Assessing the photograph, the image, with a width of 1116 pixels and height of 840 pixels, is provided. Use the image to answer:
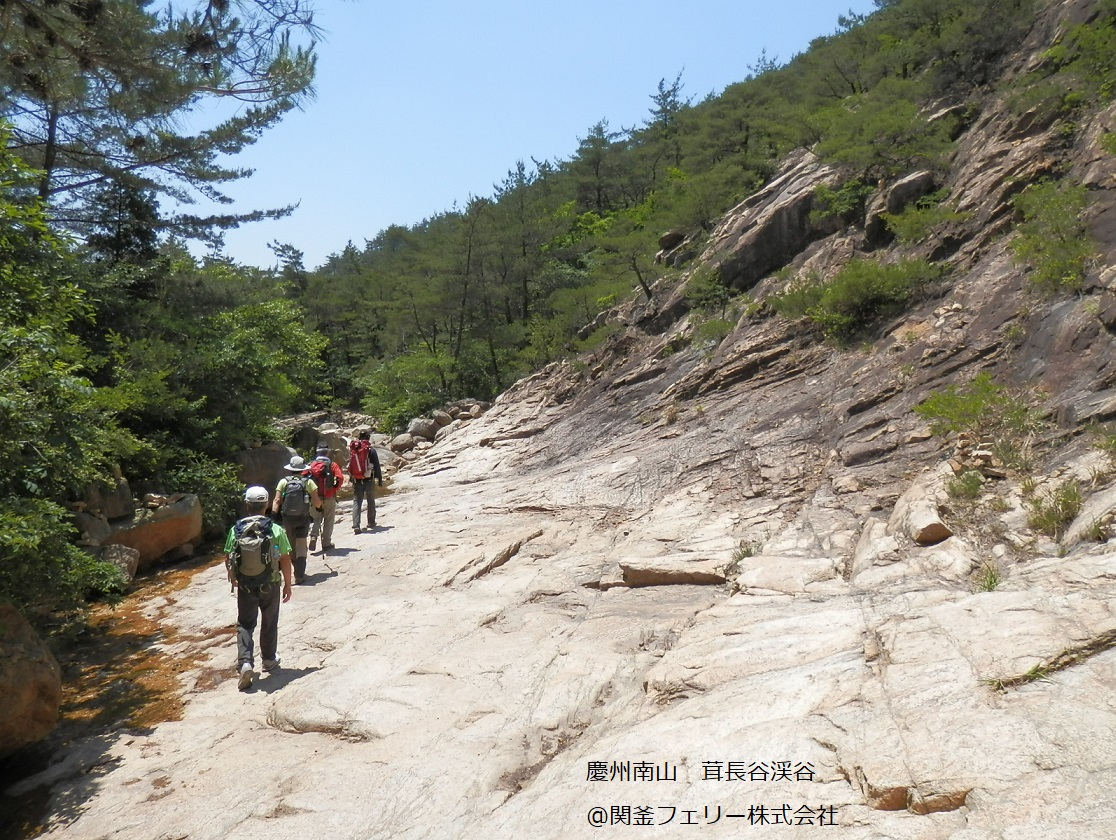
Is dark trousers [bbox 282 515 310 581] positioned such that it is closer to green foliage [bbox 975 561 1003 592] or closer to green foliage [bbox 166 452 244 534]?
green foliage [bbox 166 452 244 534]

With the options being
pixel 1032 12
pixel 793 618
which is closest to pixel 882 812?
pixel 793 618

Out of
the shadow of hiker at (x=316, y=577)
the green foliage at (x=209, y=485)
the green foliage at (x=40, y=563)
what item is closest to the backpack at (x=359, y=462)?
the shadow of hiker at (x=316, y=577)

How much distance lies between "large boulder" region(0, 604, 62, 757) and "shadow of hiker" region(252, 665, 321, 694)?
1.49 metres

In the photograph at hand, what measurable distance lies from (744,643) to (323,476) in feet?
24.0

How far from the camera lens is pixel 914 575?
16.6ft

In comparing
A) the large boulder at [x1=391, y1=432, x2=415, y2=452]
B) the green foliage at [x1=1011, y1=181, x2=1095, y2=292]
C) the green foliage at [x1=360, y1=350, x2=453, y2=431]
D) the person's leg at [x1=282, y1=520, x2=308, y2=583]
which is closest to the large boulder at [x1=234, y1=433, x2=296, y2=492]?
the large boulder at [x1=391, y1=432, x2=415, y2=452]

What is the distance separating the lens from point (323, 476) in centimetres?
1029

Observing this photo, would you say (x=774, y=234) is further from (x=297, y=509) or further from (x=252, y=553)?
(x=252, y=553)

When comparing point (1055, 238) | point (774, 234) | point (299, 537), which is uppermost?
point (774, 234)

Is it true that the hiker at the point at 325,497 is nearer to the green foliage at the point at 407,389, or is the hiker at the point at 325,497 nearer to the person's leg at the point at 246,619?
the person's leg at the point at 246,619

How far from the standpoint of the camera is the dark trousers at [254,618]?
6230 mm

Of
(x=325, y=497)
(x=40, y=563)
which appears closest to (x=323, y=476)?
(x=325, y=497)

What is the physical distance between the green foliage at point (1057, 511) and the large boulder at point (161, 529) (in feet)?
38.2

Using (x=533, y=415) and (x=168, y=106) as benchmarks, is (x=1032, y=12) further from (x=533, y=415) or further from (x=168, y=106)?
(x=168, y=106)
